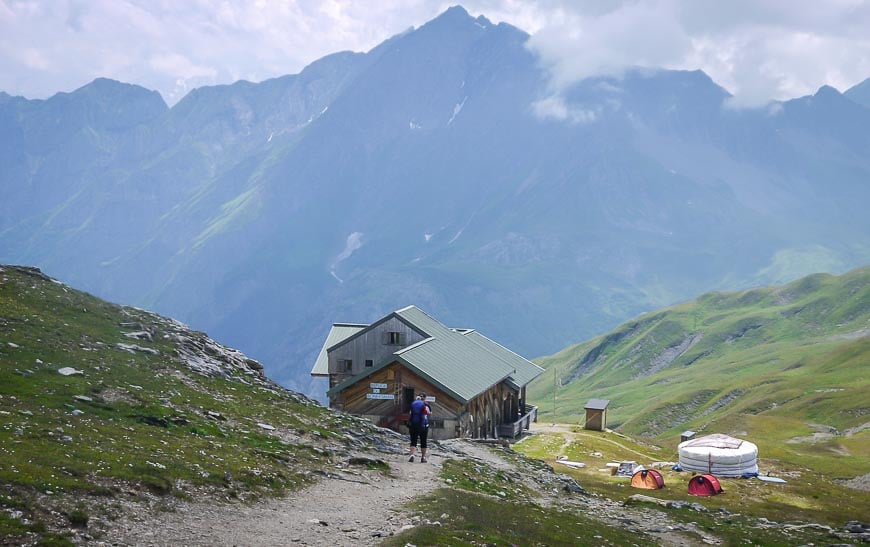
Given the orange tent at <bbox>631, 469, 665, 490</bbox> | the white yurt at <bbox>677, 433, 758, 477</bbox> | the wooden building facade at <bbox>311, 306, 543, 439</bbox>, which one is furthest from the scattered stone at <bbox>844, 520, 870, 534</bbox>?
the wooden building facade at <bbox>311, 306, 543, 439</bbox>

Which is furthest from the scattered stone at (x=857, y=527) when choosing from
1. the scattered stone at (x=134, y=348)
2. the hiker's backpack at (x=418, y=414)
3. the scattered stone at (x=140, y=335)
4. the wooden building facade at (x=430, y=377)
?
the scattered stone at (x=140, y=335)

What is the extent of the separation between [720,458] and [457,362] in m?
23.7

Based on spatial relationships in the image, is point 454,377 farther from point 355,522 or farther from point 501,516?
point 355,522

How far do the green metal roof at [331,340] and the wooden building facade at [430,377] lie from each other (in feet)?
0.48

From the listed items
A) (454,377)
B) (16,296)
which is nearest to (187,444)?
(16,296)

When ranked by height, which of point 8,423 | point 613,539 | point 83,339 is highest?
point 83,339

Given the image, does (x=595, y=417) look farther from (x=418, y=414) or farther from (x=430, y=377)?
(x=418, y=414)

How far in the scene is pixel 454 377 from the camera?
67250 mm

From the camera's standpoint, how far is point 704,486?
194 ft

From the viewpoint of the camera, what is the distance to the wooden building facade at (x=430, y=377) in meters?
64.5

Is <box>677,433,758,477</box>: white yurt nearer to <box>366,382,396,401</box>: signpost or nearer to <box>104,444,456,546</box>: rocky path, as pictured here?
<box>366,382,396,401</box>: signpost

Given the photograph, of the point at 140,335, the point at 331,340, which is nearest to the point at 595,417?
the point at 331,340

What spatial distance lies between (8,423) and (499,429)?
57.5 m

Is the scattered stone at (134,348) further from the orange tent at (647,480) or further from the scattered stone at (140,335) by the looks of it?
the orange tent at (647,480)
